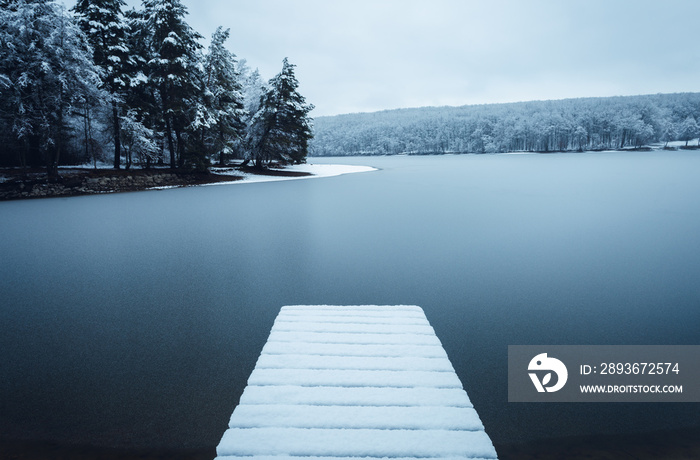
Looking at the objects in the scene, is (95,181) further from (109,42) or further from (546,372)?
(546,372)

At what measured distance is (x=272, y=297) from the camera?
6164 millimetres

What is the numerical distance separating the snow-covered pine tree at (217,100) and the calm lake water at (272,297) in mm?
15030

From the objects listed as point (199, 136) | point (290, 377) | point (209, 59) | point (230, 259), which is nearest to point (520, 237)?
point (230, 259)

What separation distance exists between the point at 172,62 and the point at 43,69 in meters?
7.64

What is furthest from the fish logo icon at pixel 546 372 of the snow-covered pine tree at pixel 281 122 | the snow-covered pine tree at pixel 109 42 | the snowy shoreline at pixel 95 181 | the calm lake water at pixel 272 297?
the snow-covered pine tree at pixel 281 122

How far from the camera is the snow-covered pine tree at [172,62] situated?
25031 mm

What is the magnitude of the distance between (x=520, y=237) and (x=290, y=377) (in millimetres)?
8942

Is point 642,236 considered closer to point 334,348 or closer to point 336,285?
point 336,285

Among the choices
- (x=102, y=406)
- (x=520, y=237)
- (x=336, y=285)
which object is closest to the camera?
(x=102, y=406)

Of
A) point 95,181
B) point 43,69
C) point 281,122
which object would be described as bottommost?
point 95,181

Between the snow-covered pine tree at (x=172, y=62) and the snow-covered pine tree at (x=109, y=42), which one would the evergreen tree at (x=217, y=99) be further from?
the snow-covered pine tree at (x=109, y=42)

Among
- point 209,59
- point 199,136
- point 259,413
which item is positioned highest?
point 209,59

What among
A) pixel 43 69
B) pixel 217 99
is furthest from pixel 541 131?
pixel 43 69

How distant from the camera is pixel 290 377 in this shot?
3.21 metres
